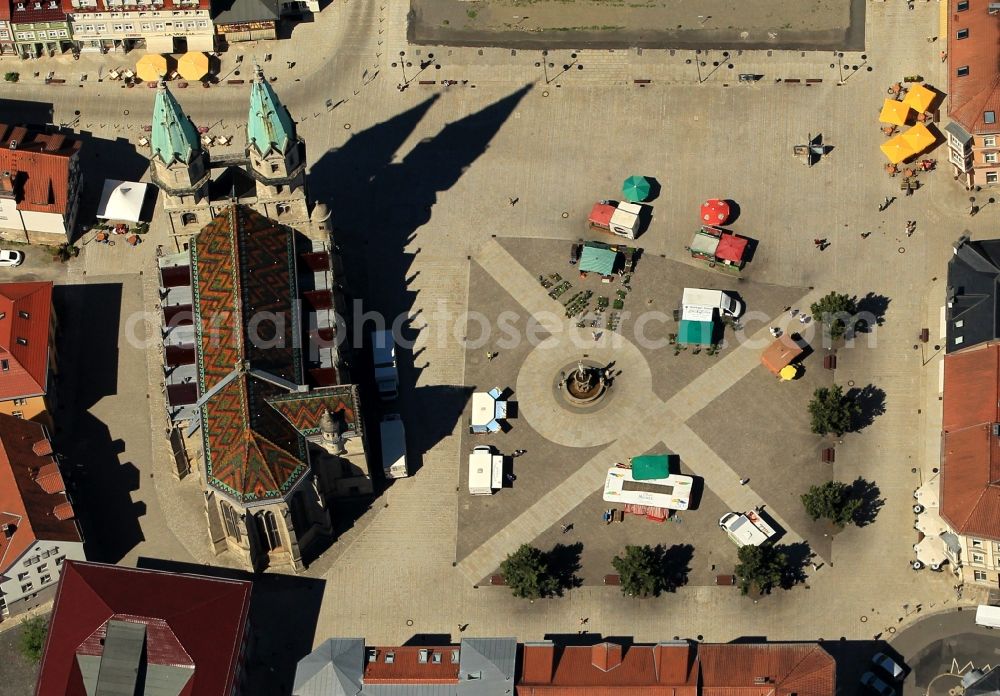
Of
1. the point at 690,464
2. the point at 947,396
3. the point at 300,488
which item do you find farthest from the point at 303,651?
the point at 947,396

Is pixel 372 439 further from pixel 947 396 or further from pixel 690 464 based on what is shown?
pixel 947 396

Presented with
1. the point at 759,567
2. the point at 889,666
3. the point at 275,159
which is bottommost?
the point at 889,666

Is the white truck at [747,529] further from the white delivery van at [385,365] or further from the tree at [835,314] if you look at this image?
the white delivery van at [385,365]

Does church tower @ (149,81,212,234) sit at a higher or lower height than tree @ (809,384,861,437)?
higher

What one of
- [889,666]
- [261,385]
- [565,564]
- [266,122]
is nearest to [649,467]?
[565,564]

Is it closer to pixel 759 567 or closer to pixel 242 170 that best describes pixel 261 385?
pixel 242 170

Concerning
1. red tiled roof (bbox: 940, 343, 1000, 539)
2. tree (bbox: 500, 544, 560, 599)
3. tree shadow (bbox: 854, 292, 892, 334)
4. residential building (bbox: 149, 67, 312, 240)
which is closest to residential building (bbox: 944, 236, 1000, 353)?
red tiled roof (bbox: 940, 343, 1000, 539)

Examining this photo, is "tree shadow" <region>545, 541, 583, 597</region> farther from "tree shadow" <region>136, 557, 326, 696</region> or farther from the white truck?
"tree shadow" <region>136, 557, 326, 696</region>
